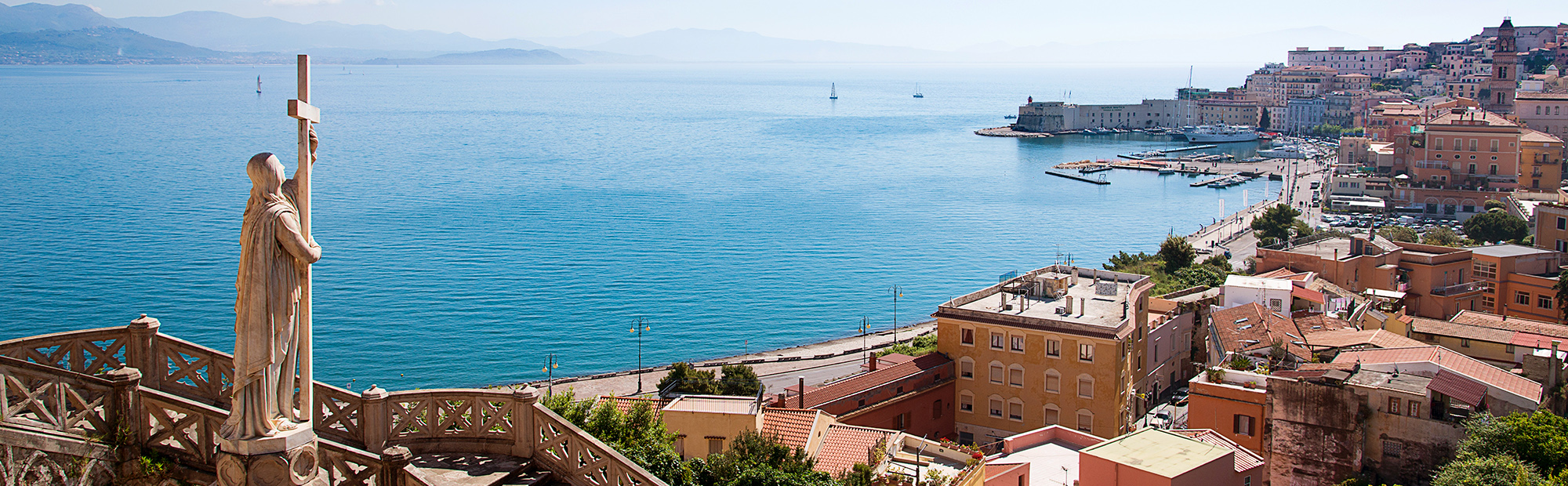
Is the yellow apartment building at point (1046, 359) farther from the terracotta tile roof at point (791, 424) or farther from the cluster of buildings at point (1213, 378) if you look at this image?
the terracotta tile roof at point (791, 424)

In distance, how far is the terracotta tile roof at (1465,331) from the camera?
24.0 meters

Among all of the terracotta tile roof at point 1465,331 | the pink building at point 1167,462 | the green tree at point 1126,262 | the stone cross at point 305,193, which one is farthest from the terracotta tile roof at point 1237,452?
the green tree at point 1126,262

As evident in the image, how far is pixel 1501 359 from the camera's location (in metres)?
23.5

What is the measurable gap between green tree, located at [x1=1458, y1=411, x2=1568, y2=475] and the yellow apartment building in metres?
7.73

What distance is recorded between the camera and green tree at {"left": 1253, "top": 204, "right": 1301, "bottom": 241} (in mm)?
59156

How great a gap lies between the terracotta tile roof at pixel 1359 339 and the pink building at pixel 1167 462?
25.2 ft

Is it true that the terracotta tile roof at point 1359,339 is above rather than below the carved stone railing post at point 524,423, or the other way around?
below

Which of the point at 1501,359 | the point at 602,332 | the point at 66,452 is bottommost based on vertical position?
the point at 602,332

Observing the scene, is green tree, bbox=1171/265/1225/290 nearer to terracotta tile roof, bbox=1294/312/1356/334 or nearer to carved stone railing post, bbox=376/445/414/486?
terracotta tile roof, bbox=1294/312/1356/334

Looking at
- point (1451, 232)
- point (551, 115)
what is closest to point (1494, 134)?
point (1451, 232)

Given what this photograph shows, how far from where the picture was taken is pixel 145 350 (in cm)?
647

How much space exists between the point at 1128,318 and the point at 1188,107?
14115 cm

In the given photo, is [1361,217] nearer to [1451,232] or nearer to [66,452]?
[1451,232]

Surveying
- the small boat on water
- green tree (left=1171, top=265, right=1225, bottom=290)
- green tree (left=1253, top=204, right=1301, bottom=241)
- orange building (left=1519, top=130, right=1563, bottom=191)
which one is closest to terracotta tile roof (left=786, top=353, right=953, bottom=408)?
green tree (left=1171, top=265, right=1225, bottom=290)
